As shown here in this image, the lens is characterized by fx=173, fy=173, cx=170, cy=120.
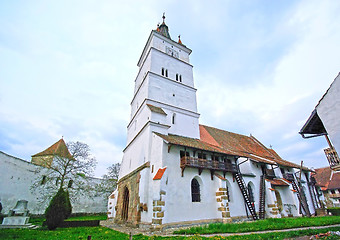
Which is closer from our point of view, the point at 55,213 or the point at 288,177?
the point at 55,213

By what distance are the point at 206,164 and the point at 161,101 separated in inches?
337

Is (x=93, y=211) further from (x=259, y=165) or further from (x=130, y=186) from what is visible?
(x=259, y=165)

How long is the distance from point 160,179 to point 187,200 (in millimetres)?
3143

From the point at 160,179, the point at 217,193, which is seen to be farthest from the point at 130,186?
the point at 217,193

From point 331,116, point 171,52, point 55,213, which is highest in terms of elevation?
point 171,52

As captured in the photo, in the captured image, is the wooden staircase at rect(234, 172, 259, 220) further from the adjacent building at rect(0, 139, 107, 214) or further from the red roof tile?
the adjacent building at rect(0, 139, 107, 214)

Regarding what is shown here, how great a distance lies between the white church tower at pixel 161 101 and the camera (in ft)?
56.2

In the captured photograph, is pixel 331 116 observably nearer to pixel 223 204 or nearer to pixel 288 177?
pixel 223 204

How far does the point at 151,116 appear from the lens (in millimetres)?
16828

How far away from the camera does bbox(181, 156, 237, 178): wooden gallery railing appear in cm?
1409

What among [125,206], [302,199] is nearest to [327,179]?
[302,199]

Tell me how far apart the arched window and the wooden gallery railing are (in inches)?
36.5

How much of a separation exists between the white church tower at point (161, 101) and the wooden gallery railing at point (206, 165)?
3.40 m

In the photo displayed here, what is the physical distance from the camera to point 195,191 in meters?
14.6
